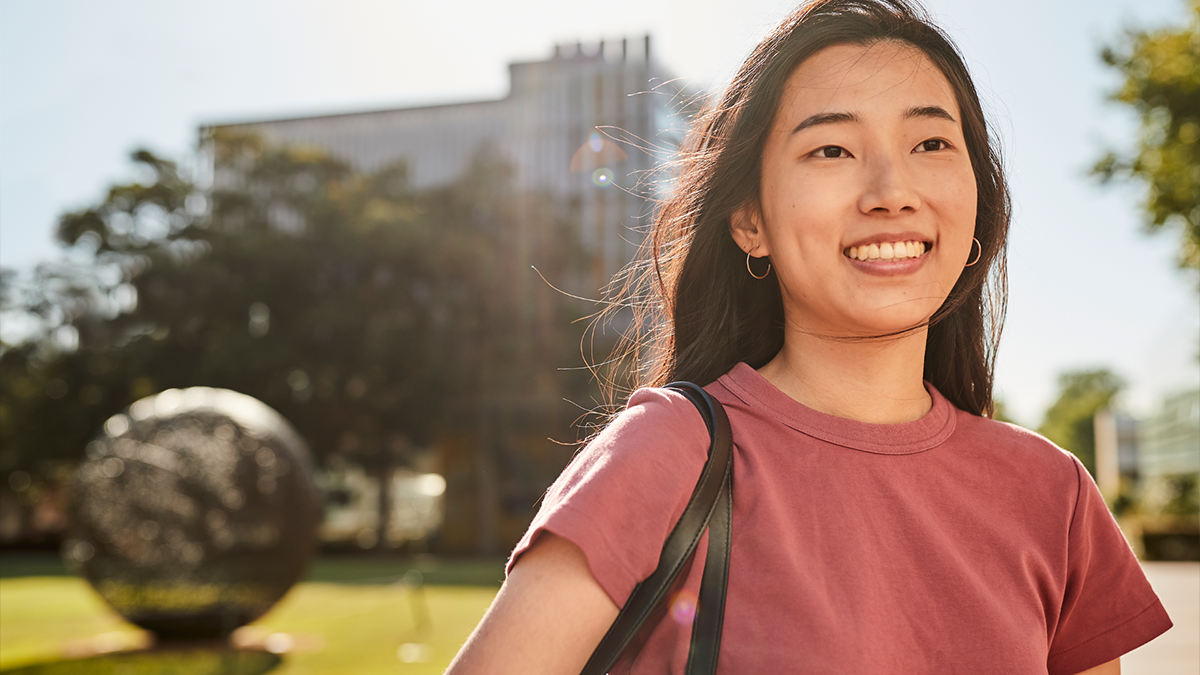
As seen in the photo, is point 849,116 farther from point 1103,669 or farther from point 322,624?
point 322,624

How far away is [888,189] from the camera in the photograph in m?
1.64

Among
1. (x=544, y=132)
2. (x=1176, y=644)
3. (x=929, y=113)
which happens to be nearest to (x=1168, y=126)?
(x=1176, y=644)

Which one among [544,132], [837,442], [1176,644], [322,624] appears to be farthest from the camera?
[544,132]

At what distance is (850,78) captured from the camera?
1.72 m

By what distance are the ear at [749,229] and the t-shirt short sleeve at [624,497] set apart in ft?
1.59

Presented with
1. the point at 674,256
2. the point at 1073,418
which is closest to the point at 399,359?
the point at 674,256

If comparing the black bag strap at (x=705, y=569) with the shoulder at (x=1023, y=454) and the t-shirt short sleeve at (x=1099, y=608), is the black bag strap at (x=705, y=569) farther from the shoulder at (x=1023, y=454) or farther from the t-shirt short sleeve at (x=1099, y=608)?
the t-shirt short sleeve at (x=1099, y=608)

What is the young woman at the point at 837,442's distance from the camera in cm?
140

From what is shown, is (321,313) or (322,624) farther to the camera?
(321,313)

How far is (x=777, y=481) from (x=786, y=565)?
0.50 feet

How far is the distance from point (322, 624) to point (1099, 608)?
542 inches

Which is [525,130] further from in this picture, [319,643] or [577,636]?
[577,636]

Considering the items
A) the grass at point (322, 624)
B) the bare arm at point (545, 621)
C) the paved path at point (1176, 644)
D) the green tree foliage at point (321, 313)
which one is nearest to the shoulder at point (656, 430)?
the bare arm at point (545, 621)

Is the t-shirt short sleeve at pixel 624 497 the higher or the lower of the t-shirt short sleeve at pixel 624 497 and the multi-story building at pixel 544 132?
the lower
